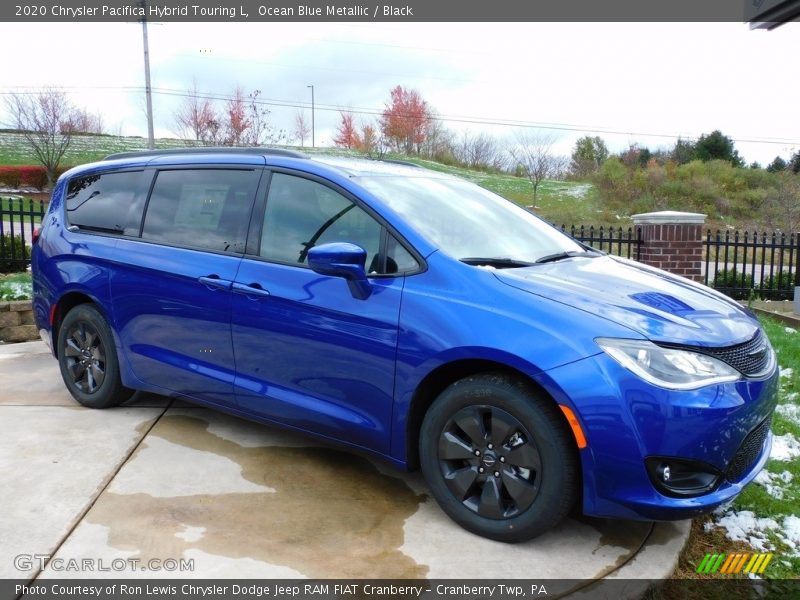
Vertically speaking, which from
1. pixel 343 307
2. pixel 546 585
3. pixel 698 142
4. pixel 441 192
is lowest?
pixel 546 585

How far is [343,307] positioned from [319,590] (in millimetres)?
1252

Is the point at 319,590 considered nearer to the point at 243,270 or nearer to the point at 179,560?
the point at 179,560

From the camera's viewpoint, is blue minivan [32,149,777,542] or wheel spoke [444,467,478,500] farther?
wheel spoke [444,467,478,500]

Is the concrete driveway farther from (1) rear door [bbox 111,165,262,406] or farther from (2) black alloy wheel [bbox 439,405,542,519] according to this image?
(1) rear door [bbox 111,165,262,406]

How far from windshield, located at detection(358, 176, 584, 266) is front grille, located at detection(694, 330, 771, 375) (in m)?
1.01

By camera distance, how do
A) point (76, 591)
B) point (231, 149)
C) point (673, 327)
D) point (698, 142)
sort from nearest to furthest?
point (76, 591) → point (673, 327) → point (231, 149) → point (698, 142)

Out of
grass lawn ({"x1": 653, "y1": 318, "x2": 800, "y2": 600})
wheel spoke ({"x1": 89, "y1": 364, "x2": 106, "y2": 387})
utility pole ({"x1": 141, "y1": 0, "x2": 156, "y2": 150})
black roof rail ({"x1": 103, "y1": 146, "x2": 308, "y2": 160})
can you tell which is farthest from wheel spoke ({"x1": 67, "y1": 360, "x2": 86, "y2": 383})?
utility pole ({"x1": 141, "y1": 0, "x2": 156, "y2": 150})

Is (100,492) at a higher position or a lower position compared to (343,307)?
lower

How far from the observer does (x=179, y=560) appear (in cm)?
265

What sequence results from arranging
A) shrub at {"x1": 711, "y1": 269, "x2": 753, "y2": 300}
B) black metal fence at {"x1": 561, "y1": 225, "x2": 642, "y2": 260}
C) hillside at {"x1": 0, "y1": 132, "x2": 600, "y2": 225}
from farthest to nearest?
hillside at {"x1": 0, "y1": 132, "x2": 600, "y2": 225} < shrub at {"x1": 711, "y1": 269, "x2": 753, "y2": 300} < black metal fence at {"x1": 561, "y1": 225, "x2": 642, "y2": 260}

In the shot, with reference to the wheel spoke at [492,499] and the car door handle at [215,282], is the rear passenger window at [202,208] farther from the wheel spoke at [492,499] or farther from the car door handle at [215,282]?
the wheel spoke at [492,499]

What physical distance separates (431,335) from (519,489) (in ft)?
2.45

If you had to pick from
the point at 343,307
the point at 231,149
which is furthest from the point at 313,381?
the point at 231,149

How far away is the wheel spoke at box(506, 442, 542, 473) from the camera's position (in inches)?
105
